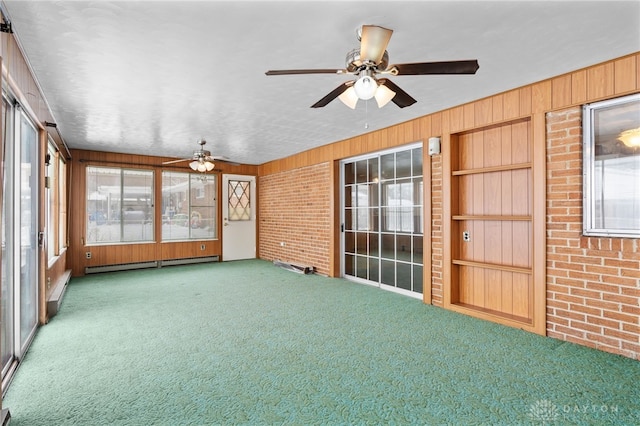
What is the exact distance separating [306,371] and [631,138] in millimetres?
3314

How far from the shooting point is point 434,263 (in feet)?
Result: 14.2

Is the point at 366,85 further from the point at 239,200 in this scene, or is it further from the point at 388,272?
the point at 239,200

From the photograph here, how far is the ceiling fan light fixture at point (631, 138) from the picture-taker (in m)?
2.78

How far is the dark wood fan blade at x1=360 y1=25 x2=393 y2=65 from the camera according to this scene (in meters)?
1.87

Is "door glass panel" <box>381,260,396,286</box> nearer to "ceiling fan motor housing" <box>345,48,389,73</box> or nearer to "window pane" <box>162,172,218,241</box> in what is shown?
"ceiling fan motor housing" <box>345,48,389,73</box>

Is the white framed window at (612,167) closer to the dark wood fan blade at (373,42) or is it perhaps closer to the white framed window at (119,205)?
the dark wood fan blade at (373,42)

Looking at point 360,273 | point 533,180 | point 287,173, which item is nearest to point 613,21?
point 533,180

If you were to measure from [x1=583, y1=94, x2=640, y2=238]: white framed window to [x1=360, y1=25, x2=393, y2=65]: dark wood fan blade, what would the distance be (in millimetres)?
2257

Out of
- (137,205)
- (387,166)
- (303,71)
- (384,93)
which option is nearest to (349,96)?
(384,93)

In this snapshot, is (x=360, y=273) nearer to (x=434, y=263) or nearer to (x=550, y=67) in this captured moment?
(x=434, y=263)

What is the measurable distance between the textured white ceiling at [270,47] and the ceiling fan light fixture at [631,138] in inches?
25.3

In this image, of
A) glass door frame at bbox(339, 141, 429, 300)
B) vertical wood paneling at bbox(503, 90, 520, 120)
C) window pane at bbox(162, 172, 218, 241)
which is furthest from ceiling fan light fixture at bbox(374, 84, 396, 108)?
window pane at bbox(162, 172, 218, 241)

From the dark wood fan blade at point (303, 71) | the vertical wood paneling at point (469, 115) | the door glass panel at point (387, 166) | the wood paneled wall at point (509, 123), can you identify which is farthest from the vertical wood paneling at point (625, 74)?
the door glass panel at point (387, 166)

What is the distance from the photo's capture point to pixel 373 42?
1.98 meters
